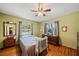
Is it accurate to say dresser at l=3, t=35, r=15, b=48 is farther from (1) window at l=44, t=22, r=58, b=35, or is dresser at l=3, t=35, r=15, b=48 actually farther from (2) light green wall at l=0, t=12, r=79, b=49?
(1) window at l=44, t=22, r=58, b=35

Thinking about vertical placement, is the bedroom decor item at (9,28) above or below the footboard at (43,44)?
above

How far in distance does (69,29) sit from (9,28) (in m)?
1.07

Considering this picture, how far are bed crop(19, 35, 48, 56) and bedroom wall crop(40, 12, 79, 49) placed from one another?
33 centimetres

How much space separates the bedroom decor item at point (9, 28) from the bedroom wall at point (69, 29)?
648 millimetres

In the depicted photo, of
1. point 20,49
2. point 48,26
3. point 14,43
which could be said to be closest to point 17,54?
point 20,49

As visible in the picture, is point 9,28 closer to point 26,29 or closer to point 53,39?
point 26,29

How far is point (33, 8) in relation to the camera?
1508 mm

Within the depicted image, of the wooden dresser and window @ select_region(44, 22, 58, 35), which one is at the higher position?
window @ select_region(44, 22, 58, 35)

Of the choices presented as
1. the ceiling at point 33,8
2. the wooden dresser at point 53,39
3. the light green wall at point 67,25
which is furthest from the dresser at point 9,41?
the wooden dresser at point 53,39

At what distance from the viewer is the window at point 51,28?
1.63 meters

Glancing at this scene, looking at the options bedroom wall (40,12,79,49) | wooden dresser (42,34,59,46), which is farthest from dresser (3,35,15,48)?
bedroom wall (40,12,79,49)

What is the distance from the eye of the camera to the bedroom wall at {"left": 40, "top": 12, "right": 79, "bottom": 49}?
1.52 meters

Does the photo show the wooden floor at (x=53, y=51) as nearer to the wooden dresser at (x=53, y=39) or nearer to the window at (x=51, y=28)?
the wooden dresser at (x=53, y=39)

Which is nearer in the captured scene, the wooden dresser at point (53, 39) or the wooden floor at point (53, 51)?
the wooden floor at point (53, 51)
